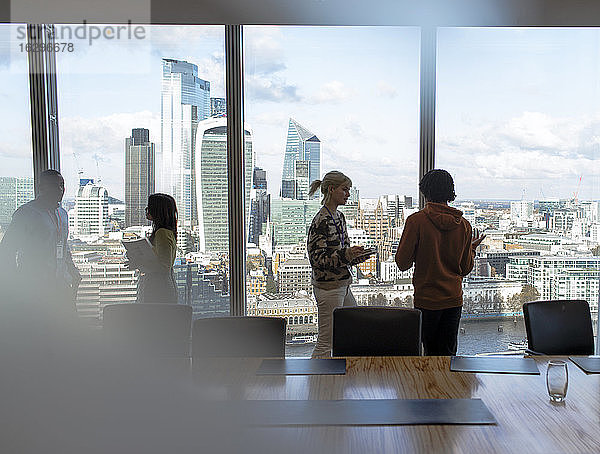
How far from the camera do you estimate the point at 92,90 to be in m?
4.94

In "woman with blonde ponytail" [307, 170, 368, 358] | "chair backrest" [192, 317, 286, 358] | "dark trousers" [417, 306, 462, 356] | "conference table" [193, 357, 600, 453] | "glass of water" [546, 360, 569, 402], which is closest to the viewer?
"conference table" [193, 357, 600, 453]

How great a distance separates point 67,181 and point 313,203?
2.01 metres

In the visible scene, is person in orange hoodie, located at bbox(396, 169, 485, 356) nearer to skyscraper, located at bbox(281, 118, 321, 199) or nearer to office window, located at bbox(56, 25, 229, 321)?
skyscraper, located at bbox(281, 118, 321, 199)

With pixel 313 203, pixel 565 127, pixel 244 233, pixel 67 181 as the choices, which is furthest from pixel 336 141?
pixel 67 181

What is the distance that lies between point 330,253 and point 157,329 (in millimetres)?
1274

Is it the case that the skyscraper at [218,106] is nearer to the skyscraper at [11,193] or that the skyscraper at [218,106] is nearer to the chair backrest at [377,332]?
the skyscraper at [11,193]

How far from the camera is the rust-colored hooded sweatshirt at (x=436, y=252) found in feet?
12.1

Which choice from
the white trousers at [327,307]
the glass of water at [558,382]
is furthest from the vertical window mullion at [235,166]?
the glass of water at [558,382]

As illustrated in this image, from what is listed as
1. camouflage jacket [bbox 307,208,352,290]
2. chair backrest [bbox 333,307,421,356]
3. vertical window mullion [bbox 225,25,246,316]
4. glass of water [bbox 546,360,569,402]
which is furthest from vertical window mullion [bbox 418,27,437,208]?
glass of water [bbox 546,360,569,402]

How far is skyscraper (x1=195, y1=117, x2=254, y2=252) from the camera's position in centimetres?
496

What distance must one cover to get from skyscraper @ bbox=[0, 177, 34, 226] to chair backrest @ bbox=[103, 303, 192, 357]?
87.7 inches

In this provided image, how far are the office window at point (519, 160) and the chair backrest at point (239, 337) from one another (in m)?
2.37

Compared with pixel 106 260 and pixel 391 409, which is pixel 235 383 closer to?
pixel 391 409

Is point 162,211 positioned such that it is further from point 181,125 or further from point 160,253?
point 181,125
